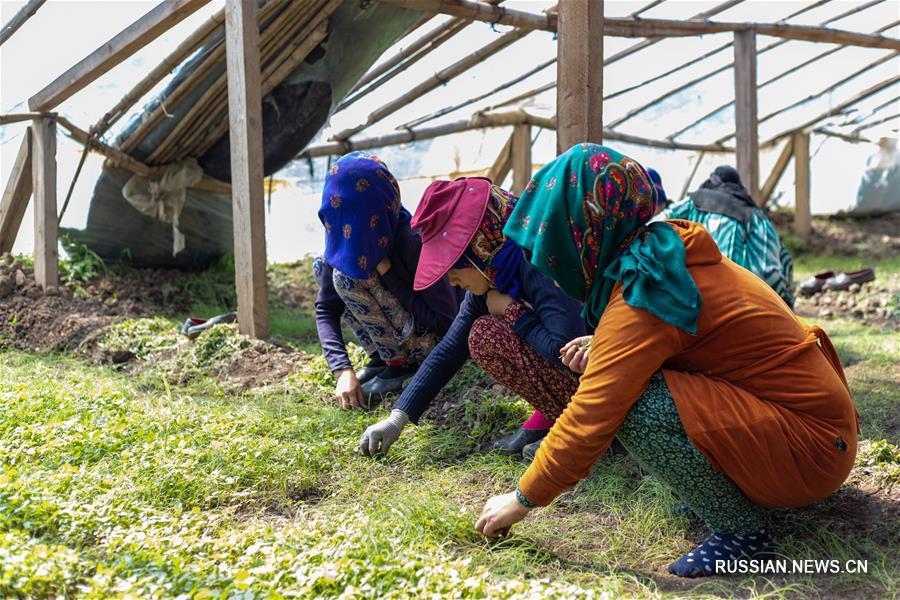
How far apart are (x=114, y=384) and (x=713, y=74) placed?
6854 millimetres

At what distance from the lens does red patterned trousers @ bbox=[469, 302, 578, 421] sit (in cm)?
281

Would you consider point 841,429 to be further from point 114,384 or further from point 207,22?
point 207,22

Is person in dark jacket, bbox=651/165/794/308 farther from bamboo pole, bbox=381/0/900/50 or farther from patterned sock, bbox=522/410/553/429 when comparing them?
bamboo pole, bbox=381/0/900/50

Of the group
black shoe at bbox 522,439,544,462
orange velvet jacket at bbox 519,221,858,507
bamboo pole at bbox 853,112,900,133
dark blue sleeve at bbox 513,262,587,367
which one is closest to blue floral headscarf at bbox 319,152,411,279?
dark blue sleeve at bbox 513,262,587,367

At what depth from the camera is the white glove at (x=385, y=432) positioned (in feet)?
9.61

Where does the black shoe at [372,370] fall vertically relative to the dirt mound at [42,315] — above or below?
below

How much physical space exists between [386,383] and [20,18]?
10.8 feet

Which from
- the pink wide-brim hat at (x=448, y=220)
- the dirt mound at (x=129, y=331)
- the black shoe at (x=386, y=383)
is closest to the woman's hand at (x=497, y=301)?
the pink wide-brim hat at (x=448, y=220)

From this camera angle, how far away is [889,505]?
250 centimetres

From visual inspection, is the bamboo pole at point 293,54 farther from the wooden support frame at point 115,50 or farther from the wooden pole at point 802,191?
the wooden pole at point 802,191

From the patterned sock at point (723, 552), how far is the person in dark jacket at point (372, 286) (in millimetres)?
1638

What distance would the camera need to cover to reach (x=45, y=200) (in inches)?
218

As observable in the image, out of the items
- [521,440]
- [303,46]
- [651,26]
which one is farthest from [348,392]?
[651,26]

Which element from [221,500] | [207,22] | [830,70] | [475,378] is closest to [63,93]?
[207,22]
